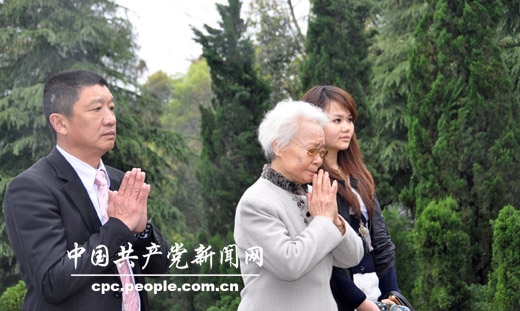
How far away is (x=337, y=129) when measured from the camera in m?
3.02

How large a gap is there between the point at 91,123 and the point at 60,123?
5.0 inches

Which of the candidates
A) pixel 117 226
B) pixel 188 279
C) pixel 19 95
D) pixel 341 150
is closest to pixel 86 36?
pixel 19 95

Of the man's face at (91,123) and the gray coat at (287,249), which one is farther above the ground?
the man's face at (91,123)

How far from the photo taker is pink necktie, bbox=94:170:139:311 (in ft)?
7.25

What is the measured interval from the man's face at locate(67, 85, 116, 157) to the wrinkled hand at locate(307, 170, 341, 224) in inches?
34.0

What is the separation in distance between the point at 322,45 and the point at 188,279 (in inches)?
174

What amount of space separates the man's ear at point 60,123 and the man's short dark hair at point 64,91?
2 cm

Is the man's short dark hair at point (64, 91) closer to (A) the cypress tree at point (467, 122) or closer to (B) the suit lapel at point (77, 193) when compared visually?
(B) the suit lapel at point (77, 193)

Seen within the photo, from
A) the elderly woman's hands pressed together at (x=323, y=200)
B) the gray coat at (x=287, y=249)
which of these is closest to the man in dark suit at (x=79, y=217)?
Result: the gray coat at (x=287, y=249)

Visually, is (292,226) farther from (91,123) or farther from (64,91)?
(64,91)

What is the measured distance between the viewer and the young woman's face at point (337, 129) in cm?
301

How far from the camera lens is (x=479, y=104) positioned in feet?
22.7

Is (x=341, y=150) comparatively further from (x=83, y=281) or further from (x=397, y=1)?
(x=397, y=1)

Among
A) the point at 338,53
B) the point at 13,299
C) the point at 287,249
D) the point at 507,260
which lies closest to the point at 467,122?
the point at 507,260
